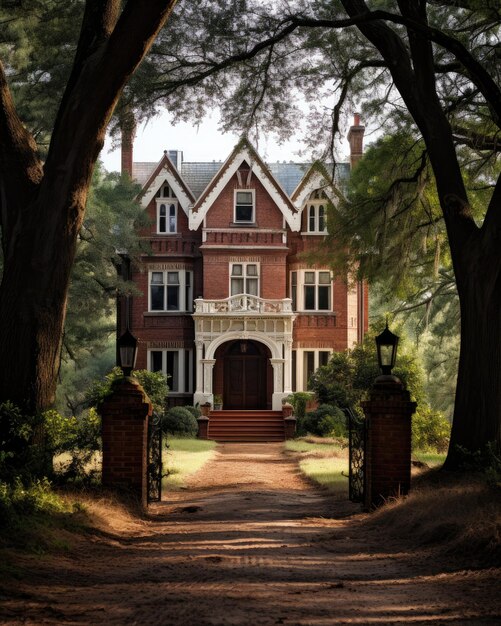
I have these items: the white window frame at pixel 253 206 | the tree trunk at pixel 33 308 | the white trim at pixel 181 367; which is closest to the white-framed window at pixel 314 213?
the white window frame at pixel 253 206

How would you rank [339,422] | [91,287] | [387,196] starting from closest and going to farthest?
1. [387,196]
2. [339,422]
3. [91,287]

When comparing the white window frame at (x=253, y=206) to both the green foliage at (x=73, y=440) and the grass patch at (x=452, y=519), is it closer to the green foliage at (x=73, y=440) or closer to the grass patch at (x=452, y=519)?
the grass patch at (x=452, y=519)

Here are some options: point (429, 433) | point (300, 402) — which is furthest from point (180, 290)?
point (429, 433)

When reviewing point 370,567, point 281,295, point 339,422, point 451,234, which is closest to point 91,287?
point 281,295

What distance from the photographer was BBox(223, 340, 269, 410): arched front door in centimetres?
3862

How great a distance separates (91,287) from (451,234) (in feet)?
73.7

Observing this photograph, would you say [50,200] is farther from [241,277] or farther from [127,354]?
[241,277]

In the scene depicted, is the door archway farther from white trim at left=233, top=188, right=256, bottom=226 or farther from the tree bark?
the tree bark

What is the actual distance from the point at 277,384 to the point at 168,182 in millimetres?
9750

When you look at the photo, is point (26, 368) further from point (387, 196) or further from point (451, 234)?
point (387, 196)

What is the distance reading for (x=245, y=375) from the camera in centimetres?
3894

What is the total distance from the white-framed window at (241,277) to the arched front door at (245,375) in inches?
86.1

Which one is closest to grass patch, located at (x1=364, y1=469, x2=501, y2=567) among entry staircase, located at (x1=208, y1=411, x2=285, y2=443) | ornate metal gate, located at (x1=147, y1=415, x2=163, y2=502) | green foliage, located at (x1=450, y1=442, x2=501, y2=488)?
green foliage, located at (x1=450, y1=442, x2=501, y2=488)

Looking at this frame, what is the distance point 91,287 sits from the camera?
35.1 metres
